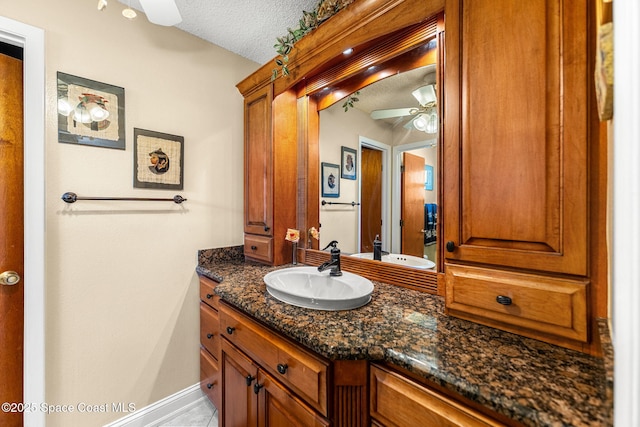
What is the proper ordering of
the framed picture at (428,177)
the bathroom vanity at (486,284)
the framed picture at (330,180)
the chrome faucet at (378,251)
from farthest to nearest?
the framed picture at (330,180) → the chrome faucet at (378,251) → the framed picture at (428,177) → the bathroom vanity at (486,284)

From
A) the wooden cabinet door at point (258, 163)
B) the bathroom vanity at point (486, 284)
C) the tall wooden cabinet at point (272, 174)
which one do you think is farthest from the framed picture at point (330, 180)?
the bathroom vanity at point (486, 284)

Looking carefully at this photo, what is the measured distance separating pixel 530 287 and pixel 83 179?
2030 mm

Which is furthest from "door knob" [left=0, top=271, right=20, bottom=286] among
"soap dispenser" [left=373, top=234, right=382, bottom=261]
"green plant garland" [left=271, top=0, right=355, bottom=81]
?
"soap dispenser" [left=373, top=234, right=382, bottom=261]

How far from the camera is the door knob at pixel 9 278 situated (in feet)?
4.23

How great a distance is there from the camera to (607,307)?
0.68 meters

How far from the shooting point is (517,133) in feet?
2.64

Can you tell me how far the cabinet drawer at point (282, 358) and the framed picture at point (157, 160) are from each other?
971mm

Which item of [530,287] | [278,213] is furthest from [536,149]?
[278,213]

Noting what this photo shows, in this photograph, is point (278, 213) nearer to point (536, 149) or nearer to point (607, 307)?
point (536, 149)

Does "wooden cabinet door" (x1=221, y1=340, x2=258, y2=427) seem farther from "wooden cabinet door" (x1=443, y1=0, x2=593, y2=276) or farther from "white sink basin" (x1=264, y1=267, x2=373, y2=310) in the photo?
"wooden cabinet door" (x1=443, y1=0, x2=593, y2=276)

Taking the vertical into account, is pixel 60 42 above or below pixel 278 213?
above

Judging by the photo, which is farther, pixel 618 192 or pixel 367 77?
pixel 367 77

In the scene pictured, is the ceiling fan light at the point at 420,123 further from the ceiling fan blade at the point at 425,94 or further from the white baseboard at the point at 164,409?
the white baseboard at the point at 164,409

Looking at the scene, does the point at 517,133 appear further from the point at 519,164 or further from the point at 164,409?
the point at 164,409
